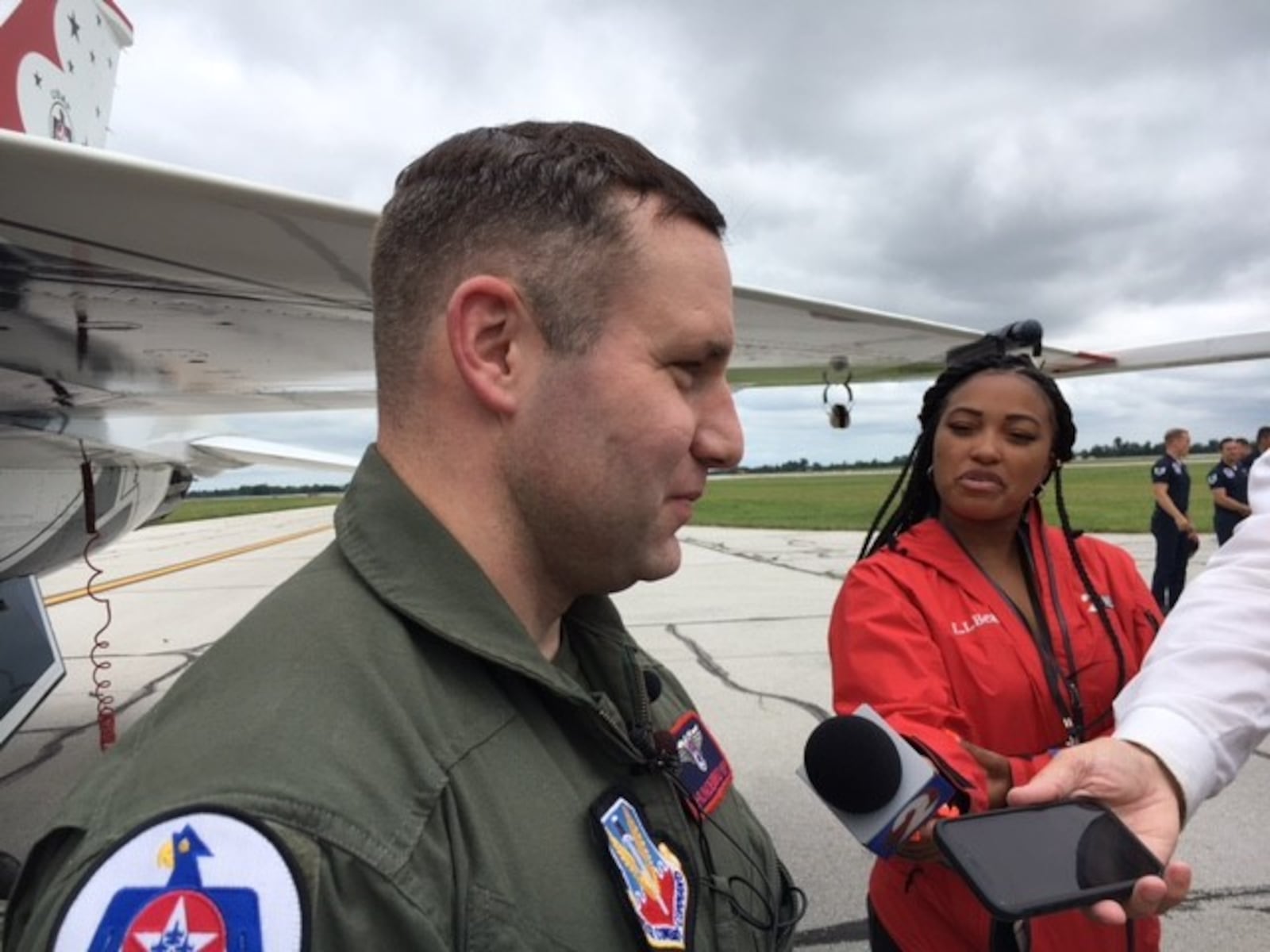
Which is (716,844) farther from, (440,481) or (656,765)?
(440,481)

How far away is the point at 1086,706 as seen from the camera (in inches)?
84.4

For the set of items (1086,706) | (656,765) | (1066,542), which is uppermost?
(1066,542)

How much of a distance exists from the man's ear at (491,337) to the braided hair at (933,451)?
5.18ft

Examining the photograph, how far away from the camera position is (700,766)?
136 cm

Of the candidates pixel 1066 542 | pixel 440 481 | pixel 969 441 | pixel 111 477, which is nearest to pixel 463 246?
pixel 440 481

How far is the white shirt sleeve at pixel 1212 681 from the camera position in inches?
64.4

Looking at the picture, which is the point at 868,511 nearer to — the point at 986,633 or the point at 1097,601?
the point at 1097,601

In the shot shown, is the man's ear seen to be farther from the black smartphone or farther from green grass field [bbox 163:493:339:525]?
green grass field [bbox 163:493:339:525]

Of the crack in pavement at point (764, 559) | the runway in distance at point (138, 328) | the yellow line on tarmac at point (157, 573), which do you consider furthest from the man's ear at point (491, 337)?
the yellow line on tarmac at point (157, 573)

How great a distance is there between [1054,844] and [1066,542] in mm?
1273

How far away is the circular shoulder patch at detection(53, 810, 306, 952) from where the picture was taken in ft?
2.33

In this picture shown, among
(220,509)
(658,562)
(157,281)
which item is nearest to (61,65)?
(157,281)

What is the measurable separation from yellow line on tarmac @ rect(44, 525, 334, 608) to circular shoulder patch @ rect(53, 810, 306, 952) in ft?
36.0

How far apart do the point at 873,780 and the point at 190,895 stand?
3.55 feet
